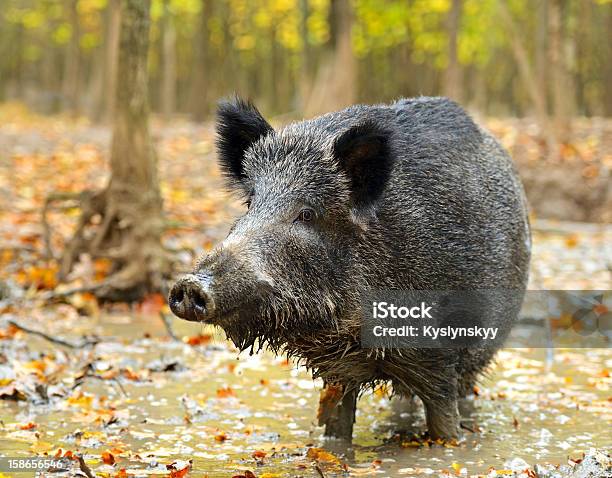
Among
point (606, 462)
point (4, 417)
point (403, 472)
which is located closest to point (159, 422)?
point (4, 417)

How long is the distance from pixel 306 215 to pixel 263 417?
180 centimetres

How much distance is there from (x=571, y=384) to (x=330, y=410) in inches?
93.8

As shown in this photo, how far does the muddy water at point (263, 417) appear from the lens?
525 centimetres

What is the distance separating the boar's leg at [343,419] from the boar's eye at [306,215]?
1.30 m

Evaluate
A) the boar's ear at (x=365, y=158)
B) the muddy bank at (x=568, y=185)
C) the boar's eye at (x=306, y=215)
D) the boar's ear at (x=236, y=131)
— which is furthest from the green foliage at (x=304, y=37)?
the boar's eye at (x=306, y=215)

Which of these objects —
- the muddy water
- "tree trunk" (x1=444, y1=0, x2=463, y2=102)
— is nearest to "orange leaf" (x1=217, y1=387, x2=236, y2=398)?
the muddy water

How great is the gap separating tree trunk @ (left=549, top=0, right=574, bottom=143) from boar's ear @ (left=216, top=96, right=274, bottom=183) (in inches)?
570

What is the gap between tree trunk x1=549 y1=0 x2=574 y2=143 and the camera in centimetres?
1900

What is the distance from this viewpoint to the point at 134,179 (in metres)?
9.75

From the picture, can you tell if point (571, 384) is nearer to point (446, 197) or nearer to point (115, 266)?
point (446, 197)

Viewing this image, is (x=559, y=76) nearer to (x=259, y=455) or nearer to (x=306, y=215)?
(x=306, y=215)

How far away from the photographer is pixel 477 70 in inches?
1688

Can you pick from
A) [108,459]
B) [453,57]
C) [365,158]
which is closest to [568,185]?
[453,57]

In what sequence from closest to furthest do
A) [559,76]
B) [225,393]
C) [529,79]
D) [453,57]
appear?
[225,393], [453,57], [559,76], [529,79]
